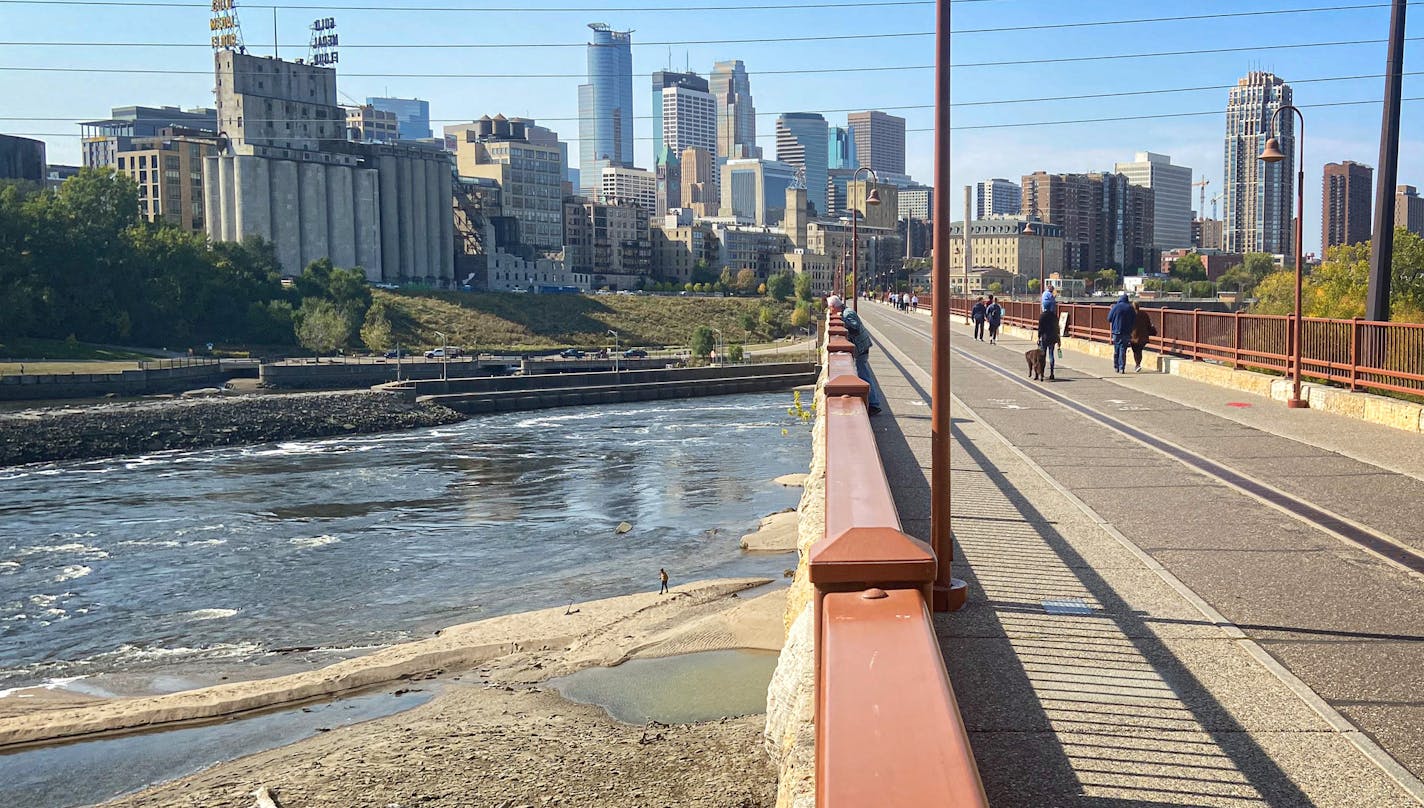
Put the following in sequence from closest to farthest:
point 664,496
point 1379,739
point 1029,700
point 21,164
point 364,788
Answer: point 1379,739 → point 1029,700 → point 364,788 → point 664,496 → point 21,164

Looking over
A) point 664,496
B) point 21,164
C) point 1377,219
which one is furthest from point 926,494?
point 21,164

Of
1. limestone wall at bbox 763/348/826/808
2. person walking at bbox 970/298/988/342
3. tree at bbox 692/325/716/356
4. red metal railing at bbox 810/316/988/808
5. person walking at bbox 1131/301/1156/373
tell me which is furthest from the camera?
tree at bbox 692/325/716/356

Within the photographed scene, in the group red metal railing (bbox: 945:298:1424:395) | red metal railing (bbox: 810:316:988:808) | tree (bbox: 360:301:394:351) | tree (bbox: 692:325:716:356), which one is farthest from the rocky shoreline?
red metal railing (bbox: 810:316:988:808)

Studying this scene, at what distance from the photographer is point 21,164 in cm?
17500

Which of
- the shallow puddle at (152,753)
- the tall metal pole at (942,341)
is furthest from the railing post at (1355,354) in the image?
the shallow puddle at (152,753)

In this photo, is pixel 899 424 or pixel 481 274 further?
pixel 481 274

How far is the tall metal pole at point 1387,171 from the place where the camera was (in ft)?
74.0

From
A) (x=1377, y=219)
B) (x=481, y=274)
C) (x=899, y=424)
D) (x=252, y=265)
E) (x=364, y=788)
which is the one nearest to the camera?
(x=364, y=788)

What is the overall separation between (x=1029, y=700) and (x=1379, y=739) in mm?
1608

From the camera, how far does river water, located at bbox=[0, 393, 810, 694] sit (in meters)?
22.6

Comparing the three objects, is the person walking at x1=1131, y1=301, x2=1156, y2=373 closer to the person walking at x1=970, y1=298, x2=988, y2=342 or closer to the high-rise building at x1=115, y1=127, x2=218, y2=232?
the person walking at x1=970, y1=298, x2=988, y2=342

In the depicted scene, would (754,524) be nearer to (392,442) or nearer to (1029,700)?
(1029,700)

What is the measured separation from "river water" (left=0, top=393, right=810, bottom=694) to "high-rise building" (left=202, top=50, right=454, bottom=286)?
108701mm

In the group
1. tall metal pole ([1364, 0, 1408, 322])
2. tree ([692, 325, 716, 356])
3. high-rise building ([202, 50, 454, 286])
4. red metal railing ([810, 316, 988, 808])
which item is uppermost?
high-rise building ([202, 50, 454, 286])
